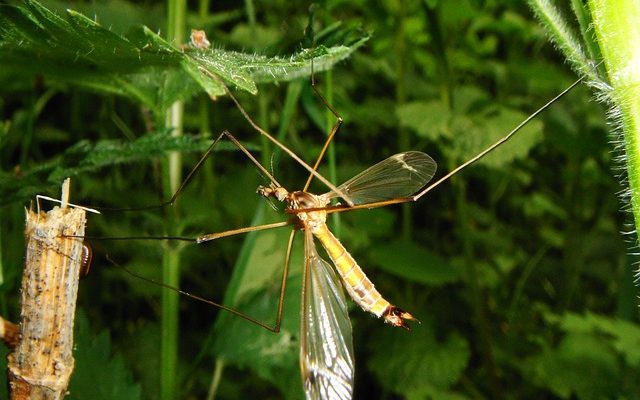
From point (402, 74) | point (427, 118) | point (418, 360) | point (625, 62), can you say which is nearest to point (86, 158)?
point (625, 62)

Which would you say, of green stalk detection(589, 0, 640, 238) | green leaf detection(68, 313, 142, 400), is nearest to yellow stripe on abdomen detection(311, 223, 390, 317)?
green leaf detection(68, 313, 142, 400)

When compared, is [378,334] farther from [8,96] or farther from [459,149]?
[8,96]

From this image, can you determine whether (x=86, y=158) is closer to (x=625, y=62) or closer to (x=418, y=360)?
(x=625, y=62)

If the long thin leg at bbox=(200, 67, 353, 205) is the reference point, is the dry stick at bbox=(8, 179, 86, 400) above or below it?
below

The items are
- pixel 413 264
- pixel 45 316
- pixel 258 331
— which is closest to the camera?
pixel 45 316

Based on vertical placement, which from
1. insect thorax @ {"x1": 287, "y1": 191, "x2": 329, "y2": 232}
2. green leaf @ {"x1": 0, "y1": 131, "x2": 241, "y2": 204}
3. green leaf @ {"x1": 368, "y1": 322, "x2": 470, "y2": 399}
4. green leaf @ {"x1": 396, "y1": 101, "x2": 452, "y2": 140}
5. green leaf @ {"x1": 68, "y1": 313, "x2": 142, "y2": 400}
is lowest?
green leaf @ {"x1": 368, "y1": 322, "x2": 470, "y2": 399}

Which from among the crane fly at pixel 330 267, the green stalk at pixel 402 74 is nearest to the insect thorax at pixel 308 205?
the crane fly at pixel 330 267

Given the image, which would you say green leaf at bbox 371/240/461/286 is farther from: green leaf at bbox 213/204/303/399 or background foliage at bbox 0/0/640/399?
green leaf at bbox 213/204/303/399
